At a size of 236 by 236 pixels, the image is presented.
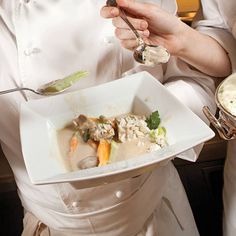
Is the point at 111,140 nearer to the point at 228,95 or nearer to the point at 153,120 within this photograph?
the point at 153,120

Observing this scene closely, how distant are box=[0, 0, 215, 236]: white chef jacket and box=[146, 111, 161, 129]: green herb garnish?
159mm

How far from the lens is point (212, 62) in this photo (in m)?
0.82

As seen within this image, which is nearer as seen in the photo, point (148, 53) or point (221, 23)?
point (148, 53)

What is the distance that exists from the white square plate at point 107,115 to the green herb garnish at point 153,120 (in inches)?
0.4

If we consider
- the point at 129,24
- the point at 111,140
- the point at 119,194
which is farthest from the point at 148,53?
the point at 119,194

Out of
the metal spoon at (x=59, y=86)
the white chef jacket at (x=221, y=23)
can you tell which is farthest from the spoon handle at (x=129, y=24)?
the white chef jacket at (x=221, y=23)

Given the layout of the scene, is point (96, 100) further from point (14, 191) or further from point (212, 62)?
point (14, 191)

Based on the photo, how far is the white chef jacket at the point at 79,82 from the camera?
0.73m

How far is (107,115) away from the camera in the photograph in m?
0.69

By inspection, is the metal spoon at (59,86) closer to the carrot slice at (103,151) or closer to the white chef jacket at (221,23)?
the carrot slice at (103,151)

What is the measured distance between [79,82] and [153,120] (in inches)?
7.7

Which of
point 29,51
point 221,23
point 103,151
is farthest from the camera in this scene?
point 221,23

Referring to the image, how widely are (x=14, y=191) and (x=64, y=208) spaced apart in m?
0.69

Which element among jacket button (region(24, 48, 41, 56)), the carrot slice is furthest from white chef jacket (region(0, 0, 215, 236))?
the carrot slice
